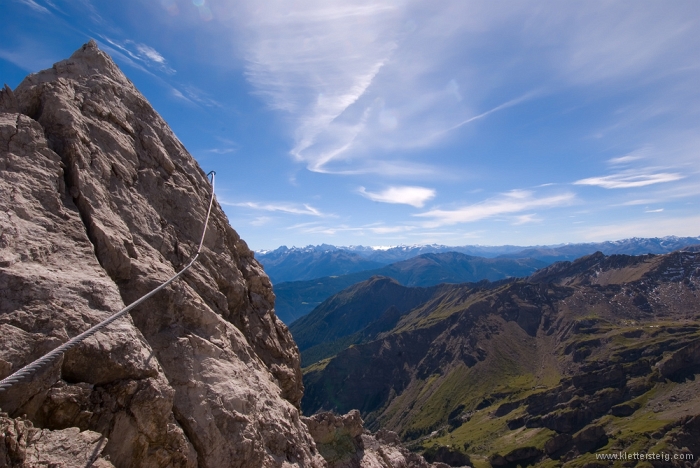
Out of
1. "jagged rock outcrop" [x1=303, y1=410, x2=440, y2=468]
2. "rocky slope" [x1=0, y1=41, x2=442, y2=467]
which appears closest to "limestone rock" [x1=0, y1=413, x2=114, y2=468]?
"rocky slope" [x1=0, y1=41, x2=442, y2=467]

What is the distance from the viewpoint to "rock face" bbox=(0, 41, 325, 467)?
36.7 ft

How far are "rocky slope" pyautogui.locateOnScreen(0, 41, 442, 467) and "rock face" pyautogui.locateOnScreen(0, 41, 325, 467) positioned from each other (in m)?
0.05

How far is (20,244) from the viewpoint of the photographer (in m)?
12.5

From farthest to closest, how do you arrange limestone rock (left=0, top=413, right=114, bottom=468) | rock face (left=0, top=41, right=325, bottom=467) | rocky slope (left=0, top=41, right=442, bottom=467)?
rock face (left=0, top=41, right=325, bottom=467) → rocky slope (left=0, top=41, right=442, bottom=467) → limestone rock (left=0, top=413, right=114, bottom=468)

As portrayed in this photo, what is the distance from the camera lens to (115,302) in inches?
521

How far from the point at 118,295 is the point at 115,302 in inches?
15.3

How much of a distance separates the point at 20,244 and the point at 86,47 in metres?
18.1

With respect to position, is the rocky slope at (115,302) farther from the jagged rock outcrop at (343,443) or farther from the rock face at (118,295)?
the jagged rock outcrop at (343,443)

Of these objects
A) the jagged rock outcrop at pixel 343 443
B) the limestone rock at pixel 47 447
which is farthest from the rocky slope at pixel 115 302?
the jagged rock outcrop at pixel 343 443

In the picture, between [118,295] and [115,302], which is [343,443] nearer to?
[118,295]

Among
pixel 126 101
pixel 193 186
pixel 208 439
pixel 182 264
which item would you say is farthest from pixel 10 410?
pixel 126 101

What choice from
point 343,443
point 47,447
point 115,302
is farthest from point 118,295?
point 343,443

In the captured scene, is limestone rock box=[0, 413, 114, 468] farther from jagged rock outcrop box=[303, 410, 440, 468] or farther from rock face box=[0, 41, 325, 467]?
jagged rock outcrop box=[303, 410, 440, 468]

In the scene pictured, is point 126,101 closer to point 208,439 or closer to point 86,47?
point 86,47
